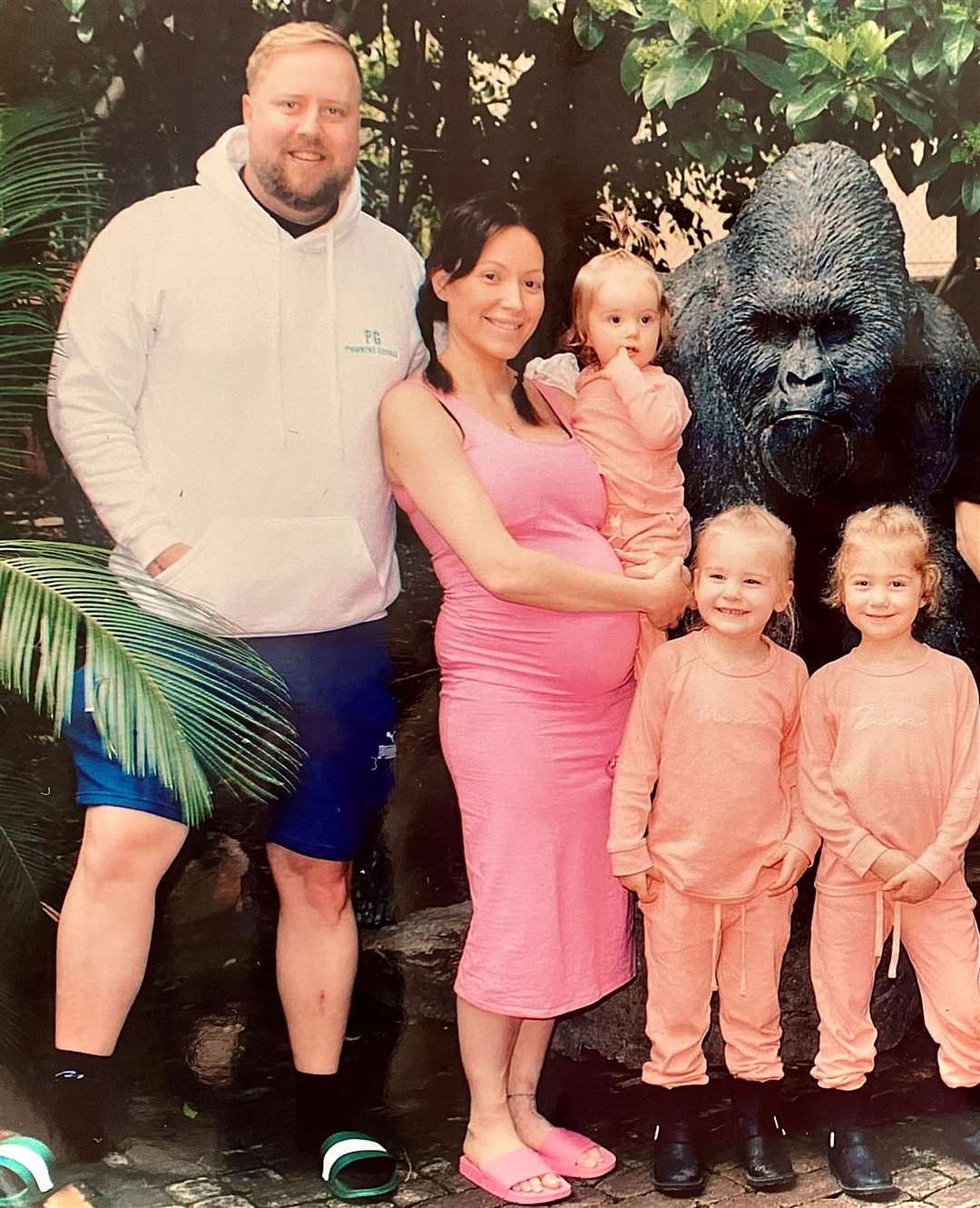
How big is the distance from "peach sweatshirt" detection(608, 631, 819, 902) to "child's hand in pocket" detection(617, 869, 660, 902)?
0.6 inches

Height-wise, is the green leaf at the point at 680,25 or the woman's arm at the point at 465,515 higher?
the green leaf at the point at 680,25

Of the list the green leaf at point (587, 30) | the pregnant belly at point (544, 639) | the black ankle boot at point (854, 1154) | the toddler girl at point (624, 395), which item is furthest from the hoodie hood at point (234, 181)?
the black ankle boot at point (854, 1154)

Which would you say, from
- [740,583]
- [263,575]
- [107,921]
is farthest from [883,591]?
[107,921]

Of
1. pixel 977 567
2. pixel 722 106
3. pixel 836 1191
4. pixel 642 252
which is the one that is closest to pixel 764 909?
pixel 836 1191

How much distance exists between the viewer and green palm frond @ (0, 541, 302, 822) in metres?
3.49

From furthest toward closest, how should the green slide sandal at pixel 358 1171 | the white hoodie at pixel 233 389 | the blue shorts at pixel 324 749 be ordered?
the green slide sandal at pixel 358 1171, the blue shorts at pixel 324 749, the white hoodie at pixel 233 389

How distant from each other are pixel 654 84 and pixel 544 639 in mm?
1362

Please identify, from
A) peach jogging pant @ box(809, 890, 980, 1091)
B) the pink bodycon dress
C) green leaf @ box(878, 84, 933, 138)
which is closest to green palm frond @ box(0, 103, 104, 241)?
the pink bodycon dress

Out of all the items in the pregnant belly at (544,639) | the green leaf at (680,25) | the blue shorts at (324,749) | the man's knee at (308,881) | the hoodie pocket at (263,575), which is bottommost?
the man's knee at (308,881)

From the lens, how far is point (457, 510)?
138 inches

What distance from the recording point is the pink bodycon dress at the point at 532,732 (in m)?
3.55

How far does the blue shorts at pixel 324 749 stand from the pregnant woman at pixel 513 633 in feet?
0.58

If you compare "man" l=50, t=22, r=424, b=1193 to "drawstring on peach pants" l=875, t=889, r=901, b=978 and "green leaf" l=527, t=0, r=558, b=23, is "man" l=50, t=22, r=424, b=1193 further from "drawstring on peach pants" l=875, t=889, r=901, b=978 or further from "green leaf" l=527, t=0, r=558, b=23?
"drawstring on peach pants" l=875, t=889, r=901, b=978

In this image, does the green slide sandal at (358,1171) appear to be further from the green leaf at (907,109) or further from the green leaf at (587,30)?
the green leaf at (907,109)
